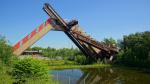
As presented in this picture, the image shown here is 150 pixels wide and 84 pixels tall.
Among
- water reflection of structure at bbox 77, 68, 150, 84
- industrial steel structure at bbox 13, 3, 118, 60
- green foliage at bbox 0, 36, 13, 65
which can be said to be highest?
industrial steel structure at bbox 13, 3, 118, 60

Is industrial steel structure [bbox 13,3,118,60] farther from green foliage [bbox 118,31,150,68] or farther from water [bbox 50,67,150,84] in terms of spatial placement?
water [bbox 50,67,150,84]

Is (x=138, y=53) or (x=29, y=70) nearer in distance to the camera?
(x=29, y=70)

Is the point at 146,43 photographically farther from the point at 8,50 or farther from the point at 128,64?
the point at 8,50

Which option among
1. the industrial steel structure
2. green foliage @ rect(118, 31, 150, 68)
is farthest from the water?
the industrial steel structure

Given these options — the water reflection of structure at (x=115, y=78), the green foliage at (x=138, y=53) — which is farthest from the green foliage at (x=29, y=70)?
the green foliage at (x=138, y=53)

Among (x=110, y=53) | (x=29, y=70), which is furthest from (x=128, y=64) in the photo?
(x=29, y=70)

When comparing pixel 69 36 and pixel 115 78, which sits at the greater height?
pixel 69 36

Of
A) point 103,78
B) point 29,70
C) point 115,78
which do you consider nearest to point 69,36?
point 103,78

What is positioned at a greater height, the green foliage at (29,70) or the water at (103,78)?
the green foliage at (29,70)

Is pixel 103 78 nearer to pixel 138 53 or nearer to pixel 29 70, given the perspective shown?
pixel 29 70

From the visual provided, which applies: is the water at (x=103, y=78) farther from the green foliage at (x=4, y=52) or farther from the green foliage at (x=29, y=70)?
the green foliage at (x=4, y=52)

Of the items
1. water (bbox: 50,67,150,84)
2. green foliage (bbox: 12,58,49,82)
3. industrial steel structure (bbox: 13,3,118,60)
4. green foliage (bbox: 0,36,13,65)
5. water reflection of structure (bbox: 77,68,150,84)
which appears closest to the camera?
green foliage (bbox: 12,58,49,82)

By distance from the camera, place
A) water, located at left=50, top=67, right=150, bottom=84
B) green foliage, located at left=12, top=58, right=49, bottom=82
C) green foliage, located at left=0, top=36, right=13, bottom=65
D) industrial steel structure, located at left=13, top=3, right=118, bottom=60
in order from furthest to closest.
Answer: industrial steel structure, located at left=13, top=3, right=118, bottom=60 < green foliage, located at left=0, top=36, right=13, bottom=65 < water, located at left=50, top=67, right=150, bottom=84 < green foliage, located at left=12, top=58, right=49, bottom=82

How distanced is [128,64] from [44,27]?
1425 cm
